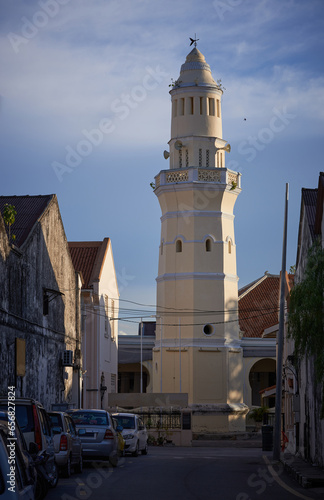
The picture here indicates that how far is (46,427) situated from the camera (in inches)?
738

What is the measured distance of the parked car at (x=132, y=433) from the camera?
3212 centimetres

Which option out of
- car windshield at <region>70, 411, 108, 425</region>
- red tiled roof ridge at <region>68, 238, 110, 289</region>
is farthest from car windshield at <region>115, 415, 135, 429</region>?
red tiled roof ridge at <region>68, 238, 110, 289</region>

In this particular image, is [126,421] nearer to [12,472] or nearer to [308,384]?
[308,384]

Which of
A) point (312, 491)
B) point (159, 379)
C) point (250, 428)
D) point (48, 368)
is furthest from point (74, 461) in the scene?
point (250, 428)

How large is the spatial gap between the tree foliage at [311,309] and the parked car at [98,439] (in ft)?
20.4

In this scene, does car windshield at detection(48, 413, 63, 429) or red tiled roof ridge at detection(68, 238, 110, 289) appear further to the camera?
red tiled roof ridge at detection(68, 238, 110, 289)

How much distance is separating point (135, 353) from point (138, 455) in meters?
40.4

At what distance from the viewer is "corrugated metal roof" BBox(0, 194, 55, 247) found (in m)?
35.5

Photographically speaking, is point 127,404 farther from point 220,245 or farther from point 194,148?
point 194,148

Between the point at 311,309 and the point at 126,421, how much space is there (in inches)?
521

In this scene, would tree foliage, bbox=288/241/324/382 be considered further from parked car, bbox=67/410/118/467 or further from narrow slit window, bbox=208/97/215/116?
narrow slit window, bbox=208/97/215/116

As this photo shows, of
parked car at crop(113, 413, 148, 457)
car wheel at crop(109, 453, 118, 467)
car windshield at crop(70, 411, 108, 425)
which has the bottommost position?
car wheel at crop(109, 453, 118, 467)

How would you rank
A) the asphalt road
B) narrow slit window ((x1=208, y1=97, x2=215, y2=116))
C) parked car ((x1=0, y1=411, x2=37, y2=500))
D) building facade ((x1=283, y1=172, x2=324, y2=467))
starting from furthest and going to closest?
narrow slit window ((x1=208, y1=97, x2=215, y2=116)), building facade ((x1=283, y1=172, x2=324, y2=467)), the asphalt road, parked car ((x1=0, y1=411, x2=37, y2=500))

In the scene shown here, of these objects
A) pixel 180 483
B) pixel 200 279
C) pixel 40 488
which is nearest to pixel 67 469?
pixel 180 483
